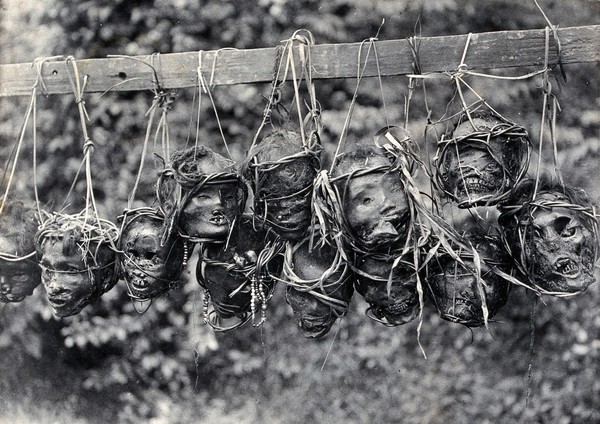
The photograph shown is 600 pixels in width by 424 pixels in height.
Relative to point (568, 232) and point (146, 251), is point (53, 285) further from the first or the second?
point (568, 232)

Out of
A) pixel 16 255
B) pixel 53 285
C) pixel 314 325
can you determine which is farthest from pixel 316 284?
pixel 16 255

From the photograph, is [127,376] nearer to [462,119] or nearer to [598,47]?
[462,119]

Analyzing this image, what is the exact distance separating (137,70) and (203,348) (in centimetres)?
132

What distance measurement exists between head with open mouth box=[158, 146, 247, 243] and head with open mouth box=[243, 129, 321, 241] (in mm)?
60

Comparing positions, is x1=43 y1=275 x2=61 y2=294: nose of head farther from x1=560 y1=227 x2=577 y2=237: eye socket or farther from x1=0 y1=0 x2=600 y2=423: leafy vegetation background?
x1=560 y1=227 x2=577 y2=237: eye socket

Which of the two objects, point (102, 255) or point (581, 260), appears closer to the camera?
point (581, 260)

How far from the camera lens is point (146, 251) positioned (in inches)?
63.3

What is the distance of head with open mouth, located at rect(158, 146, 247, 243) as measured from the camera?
1.49 metres

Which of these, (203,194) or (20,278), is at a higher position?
(203,194)

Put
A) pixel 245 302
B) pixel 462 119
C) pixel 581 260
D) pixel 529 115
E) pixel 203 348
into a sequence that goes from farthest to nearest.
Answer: pixel 203 348 < pixel 529 115 < pixel 245 302 < pixel 462 119 < pixel 581 260

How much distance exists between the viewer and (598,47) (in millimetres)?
1546

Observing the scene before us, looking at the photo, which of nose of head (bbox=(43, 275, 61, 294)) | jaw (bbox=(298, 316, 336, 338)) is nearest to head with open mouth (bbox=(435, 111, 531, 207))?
jaw (bbox=(298, 316, 336, 338))

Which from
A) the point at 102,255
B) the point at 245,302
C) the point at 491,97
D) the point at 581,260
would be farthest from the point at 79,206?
the point at 581,260

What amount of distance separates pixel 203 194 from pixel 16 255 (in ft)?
2.25
